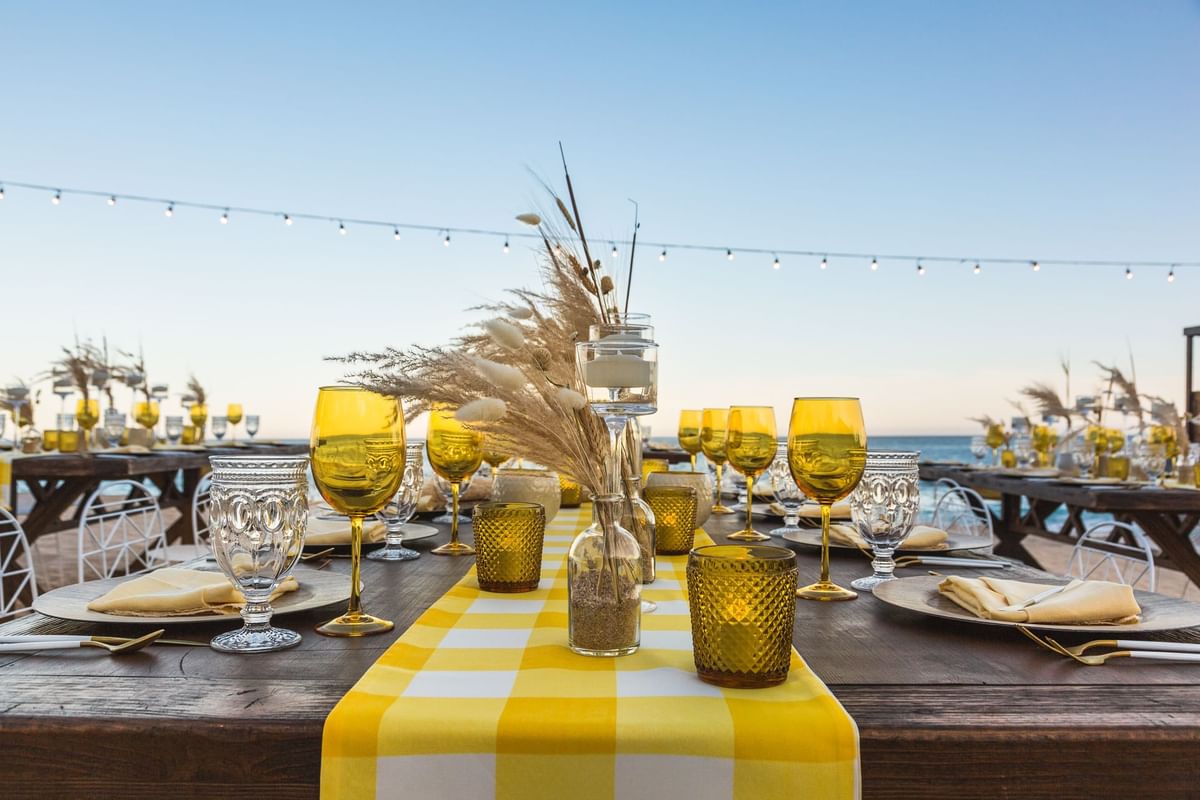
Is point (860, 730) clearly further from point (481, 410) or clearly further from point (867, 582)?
point (867, 582)

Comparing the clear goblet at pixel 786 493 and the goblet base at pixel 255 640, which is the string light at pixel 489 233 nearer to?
the clear goblet at pixel 786 493

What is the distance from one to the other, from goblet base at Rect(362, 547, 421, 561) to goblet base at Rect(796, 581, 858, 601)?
629mm

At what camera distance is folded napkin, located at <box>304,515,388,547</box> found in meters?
1.34

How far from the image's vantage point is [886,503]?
3.67ft

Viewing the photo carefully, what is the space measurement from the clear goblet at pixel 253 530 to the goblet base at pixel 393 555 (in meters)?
0.52

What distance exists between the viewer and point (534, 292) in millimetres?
1055

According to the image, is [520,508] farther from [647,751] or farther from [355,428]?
[647,751]

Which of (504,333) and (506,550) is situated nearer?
(504,333)

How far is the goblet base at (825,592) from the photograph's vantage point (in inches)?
39.4

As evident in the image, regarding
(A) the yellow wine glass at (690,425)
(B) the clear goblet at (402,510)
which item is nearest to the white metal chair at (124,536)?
(B) the clear goblet at (402,510)

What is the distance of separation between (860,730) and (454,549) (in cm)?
94

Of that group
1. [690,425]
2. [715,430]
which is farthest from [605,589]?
[690,425]

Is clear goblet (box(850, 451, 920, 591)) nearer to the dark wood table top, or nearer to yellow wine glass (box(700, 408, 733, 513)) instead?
yellow wine glass (box(700, 408, 733, 513))

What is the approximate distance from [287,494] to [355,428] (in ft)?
0.33
